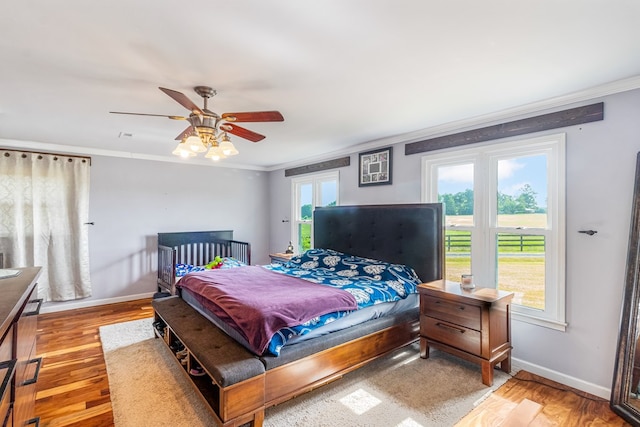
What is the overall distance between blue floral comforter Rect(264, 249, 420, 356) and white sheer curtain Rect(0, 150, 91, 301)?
2856mm

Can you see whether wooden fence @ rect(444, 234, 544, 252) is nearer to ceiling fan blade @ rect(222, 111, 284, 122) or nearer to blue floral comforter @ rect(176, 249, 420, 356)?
blue floral comforter @ rect(176, 249, 420, 356)

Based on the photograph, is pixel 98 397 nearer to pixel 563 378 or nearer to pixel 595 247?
pixel 563 378

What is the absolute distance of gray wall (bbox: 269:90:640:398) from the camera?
2.19m

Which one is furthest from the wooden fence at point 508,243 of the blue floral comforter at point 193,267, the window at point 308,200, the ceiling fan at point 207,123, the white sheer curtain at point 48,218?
the white sheer curtain at point 48,218

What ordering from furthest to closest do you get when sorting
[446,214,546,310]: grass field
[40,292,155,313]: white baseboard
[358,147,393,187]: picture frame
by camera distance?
[40,292,155,313]: white baseboard, [358,147,393,187]: picture frame, [446,214,546,310]: grass field

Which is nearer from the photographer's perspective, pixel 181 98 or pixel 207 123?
pixel 181 98

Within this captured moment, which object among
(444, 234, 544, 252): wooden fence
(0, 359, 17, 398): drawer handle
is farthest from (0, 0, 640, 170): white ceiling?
(0, 359, 17, 398): drawer handle

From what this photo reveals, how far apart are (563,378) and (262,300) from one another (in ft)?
8.01

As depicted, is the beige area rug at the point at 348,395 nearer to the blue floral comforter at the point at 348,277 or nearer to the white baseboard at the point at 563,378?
the white baseboard at the point at 563,378

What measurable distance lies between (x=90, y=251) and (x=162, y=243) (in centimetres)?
92

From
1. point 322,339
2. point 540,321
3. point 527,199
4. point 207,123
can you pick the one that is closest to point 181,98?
point 207,123

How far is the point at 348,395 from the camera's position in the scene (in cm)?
226

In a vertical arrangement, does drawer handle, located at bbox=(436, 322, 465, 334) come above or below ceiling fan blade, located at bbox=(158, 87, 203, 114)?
below

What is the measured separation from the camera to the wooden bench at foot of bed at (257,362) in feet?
5.81
